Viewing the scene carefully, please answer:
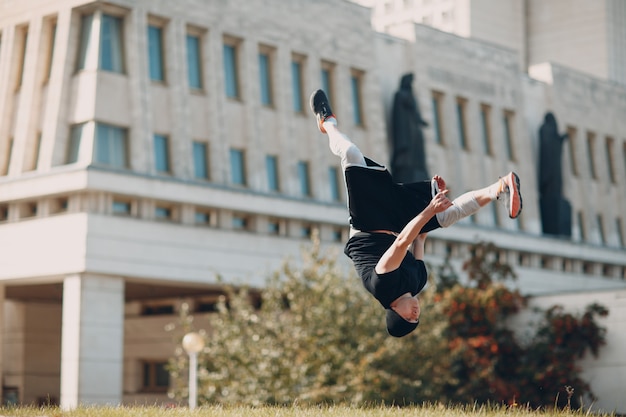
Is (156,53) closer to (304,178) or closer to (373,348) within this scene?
(304,178)

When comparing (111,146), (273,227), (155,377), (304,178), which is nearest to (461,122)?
(304,178)

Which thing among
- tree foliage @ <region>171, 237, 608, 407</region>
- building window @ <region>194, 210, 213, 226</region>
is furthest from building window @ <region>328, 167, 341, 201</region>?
tree foliage @ <region>171, 237, 608, 407</region>

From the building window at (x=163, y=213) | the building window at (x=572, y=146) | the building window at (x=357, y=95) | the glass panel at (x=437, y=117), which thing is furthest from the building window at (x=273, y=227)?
the building window at (x=572, y=146)

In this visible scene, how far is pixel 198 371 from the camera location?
35.7 meters

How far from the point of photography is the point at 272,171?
43.4 m

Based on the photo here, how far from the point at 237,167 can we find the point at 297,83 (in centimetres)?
488

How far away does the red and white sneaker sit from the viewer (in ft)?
38.5

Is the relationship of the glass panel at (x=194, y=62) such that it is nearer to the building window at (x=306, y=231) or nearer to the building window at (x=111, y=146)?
the building window at (x=111, y=146)

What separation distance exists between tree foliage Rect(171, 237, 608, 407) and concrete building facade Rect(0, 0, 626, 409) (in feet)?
5.98

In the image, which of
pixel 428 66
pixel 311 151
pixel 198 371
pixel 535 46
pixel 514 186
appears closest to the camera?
pixel 514 186

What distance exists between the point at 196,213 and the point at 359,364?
9549 millimetres

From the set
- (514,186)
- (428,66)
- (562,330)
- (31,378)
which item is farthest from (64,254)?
(514,186)

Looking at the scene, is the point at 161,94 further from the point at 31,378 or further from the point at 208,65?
the point at 31,378

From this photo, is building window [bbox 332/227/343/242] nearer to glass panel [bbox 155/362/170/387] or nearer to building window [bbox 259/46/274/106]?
building window [bbox 259/46/274/106]
